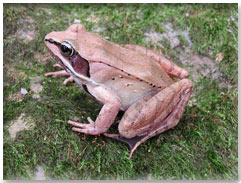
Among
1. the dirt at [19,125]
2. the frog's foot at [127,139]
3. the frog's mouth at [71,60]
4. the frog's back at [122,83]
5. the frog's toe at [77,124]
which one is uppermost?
the frog's mouth at [71,60]

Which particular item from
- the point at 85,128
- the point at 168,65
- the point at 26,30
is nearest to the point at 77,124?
the point at 85,128

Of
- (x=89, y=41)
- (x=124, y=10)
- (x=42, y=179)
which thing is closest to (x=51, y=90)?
(x=89, y=41)

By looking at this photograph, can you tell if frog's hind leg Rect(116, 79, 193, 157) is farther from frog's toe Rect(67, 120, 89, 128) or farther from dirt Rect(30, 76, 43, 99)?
dirt Rect(30, 76, 43, 99)

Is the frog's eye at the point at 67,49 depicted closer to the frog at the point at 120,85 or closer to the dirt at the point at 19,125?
the frog at the point at 120,85

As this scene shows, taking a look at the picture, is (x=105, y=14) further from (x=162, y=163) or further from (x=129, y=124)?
(x=162, y=163)

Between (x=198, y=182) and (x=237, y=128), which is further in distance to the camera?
(x=237, y=128)

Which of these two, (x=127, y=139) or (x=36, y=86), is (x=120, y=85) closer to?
(x=127, y=139)

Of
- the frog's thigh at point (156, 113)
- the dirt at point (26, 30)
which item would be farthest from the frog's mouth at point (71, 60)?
the dirt at point (26, 30)

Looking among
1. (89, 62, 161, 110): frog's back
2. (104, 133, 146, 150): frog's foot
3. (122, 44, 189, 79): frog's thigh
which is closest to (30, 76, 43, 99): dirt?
(89, 62, 161, 110): frog's back
